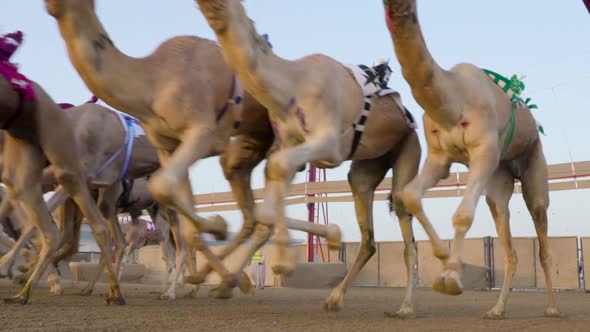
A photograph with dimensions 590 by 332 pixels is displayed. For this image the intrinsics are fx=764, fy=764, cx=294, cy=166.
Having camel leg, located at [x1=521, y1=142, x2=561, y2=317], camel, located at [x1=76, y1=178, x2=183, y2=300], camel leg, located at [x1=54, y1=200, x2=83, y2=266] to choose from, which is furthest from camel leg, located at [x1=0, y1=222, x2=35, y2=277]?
camel leg, located at [x1=521, y1=142, x2=561, y2=317]

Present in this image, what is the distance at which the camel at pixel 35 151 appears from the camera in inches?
339

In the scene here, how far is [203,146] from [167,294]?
5.15m

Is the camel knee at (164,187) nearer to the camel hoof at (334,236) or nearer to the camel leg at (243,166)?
the camel hoof at (334,236)

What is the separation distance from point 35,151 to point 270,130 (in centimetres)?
288

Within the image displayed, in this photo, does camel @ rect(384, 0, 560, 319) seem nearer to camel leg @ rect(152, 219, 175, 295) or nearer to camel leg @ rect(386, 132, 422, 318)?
camel leg @ rect(386, 132, 422, 318)

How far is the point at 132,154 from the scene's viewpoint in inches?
419

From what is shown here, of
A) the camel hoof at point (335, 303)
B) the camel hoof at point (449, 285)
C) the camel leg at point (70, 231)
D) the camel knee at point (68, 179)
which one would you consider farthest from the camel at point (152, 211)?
the camel hoof at point (449, 285)

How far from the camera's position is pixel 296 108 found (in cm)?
673

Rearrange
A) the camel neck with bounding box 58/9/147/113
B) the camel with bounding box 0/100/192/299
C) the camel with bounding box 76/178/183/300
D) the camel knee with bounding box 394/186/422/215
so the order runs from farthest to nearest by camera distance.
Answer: the camel with bounding box 76/178/183/300
the camel with bounding box 0/100/192/299
the camel neck with bounding box 58/9/147/113
the camel knee with bounding box 394/186/422/215

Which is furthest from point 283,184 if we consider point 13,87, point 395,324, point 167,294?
point 167,294

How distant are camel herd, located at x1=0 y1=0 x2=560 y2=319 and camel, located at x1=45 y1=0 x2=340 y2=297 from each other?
0.01m

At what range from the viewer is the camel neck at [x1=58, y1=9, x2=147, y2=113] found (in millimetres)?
6871

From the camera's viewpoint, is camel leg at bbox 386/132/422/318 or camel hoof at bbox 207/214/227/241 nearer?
camel hoof at bbox 207/214/227/241

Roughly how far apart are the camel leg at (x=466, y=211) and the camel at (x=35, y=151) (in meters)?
4.58
